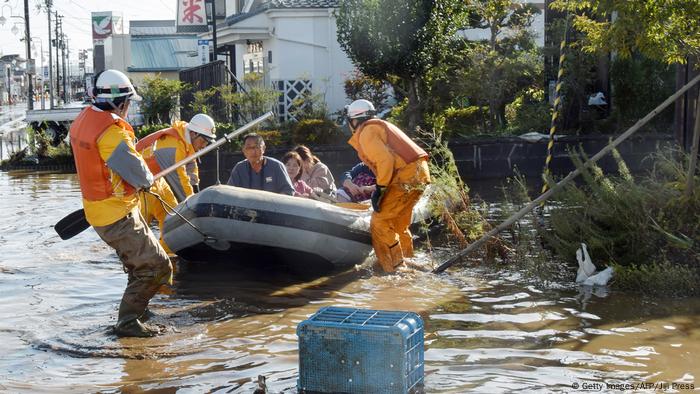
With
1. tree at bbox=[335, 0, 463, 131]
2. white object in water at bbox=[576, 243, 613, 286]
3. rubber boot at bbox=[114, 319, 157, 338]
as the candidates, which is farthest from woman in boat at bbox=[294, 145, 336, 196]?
tree at bbox=[335, 0, 463, 131]

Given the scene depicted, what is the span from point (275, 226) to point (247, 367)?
291cm

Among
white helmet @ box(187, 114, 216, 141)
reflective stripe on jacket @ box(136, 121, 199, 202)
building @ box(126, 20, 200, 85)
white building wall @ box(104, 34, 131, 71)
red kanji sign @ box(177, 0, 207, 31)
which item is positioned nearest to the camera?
white helmet @ box(187, 114, 216, 141)

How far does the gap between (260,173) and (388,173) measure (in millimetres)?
1740

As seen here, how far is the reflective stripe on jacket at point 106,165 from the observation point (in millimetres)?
7270

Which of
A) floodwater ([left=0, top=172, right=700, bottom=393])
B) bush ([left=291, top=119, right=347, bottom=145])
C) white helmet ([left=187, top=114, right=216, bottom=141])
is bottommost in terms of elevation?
floodwater ([left=0, top=172, right=700, bottom=393])

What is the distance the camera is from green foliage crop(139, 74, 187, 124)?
25672mm

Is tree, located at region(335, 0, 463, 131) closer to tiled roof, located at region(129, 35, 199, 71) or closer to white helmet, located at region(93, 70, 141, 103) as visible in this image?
white helmet, located at region(93, 70, 141, 103)

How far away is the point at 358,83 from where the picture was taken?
80.7 feet

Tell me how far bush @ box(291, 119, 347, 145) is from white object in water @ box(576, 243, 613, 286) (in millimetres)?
11067

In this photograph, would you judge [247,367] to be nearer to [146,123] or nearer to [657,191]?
[657,191]

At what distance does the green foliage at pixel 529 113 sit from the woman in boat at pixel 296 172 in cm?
941

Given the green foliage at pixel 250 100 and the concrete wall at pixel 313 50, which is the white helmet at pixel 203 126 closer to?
the green foliage at pixel 250 100

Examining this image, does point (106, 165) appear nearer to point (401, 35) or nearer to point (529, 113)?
point (401, 35)

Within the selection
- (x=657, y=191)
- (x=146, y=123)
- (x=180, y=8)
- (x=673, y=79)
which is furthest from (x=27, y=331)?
(x=180, y=8)
